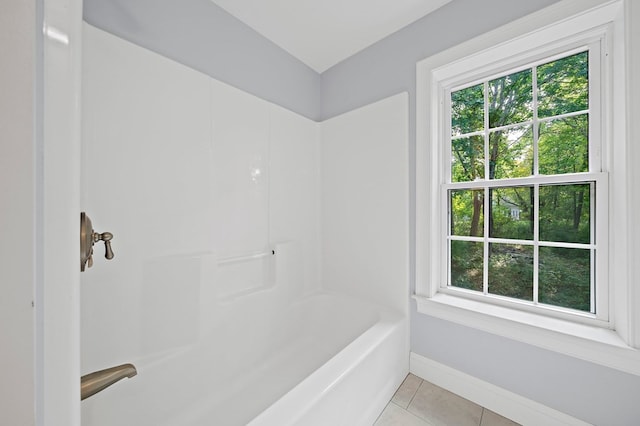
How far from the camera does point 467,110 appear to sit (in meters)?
1.63

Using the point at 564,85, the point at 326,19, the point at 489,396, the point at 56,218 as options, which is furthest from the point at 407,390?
the point at 326,19

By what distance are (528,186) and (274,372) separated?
1963 mm

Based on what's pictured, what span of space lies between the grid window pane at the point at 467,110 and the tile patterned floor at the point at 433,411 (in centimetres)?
169

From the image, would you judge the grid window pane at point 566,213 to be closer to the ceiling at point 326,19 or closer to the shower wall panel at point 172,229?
the ceiling at point 326,19

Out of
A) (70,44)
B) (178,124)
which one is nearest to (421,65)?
(178,124)

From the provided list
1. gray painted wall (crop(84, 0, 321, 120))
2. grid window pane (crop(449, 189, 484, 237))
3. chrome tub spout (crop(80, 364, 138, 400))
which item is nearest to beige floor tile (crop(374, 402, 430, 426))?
grid window pane (crop(449, 189, 484, 237))

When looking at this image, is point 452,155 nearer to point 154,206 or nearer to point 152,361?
point 154,206

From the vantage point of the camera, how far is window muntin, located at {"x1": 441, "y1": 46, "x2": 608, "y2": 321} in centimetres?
124

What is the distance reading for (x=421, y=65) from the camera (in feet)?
5.27

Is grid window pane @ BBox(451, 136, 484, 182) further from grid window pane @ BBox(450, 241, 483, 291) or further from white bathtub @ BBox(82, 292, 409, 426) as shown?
white bathtub @ BBox(82, 292, 409, 426)

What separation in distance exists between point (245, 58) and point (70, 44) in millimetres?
1625

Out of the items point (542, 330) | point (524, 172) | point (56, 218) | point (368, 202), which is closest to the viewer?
point (56, 218)

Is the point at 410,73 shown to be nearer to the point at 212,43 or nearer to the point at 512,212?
the point at 512,212

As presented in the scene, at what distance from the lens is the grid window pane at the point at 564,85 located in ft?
4.12
